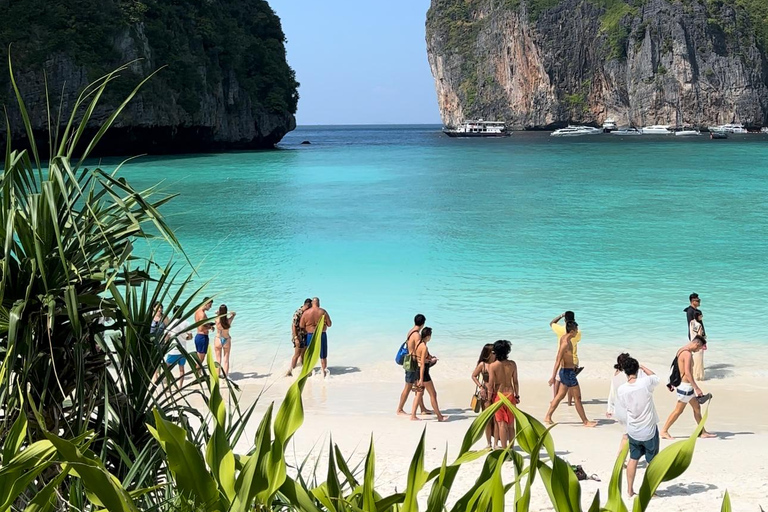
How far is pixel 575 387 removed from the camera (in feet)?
29.7

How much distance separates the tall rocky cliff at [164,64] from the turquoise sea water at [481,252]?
13.8 metres

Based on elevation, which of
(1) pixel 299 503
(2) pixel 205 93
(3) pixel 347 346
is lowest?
(3) pixel 347 346

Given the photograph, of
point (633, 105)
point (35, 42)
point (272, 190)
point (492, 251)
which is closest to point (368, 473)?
point (492, 251)

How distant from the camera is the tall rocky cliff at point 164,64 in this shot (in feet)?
182

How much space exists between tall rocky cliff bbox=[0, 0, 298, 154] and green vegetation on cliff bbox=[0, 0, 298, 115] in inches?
3.1

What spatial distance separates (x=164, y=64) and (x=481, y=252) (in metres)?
34.6

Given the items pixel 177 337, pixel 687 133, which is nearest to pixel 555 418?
pixel 177 337

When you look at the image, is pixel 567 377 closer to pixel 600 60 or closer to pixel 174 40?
pixel 174 40

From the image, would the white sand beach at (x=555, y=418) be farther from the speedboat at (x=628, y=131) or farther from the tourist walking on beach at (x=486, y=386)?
the speedboat at (x=628, y=131)

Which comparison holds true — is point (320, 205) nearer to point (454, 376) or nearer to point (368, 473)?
point (454, 376)

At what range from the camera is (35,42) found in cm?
5550

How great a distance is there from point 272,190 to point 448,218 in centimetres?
1274

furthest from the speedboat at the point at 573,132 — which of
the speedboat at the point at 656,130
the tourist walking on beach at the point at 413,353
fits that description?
the tourist walking on beach at the point at 413,353

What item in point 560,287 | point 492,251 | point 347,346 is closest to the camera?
point 347,346
